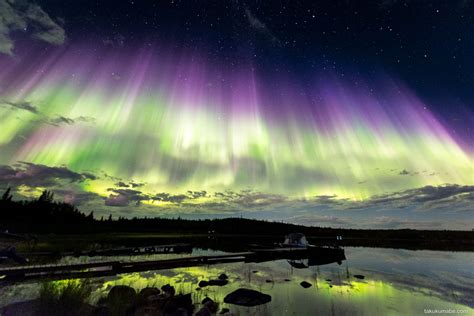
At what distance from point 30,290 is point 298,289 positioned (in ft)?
67.7

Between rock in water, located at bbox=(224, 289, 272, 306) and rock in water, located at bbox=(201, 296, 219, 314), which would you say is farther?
rock in water, located at bbox=(224, 289, 272, 306)

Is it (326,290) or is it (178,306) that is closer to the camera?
(178,306)

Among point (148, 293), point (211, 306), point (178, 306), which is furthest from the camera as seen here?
point (148, 293)

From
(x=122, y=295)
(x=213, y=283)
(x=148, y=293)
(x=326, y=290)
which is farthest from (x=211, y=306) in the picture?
(x=326, y=290)

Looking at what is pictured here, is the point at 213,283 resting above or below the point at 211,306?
above

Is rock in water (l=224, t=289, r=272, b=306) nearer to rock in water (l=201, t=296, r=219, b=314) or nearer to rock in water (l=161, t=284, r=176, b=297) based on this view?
rock in water (l=201, t=296, r=219, b=314)

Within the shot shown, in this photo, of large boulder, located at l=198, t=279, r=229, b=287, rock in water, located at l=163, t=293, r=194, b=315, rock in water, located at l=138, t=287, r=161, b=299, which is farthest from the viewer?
large boulder, located at l=198, t=279, r=229, b=287

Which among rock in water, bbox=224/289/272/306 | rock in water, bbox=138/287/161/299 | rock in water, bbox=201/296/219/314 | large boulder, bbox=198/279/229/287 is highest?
large boulder, bbox=198/279/229/287

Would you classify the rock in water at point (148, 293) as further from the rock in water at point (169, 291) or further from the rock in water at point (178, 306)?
the rock in water at point (178, 306)

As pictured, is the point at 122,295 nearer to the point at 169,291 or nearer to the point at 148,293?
the point at 148,293

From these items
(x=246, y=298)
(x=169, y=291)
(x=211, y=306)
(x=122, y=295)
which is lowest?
(x=211, y=306)

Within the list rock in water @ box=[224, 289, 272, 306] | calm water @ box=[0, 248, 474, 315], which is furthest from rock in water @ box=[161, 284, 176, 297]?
rock in water @ box=[224, 289, 272, 306]

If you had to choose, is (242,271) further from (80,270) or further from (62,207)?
(62,207)

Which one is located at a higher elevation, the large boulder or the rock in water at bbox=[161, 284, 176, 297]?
the large boulder
